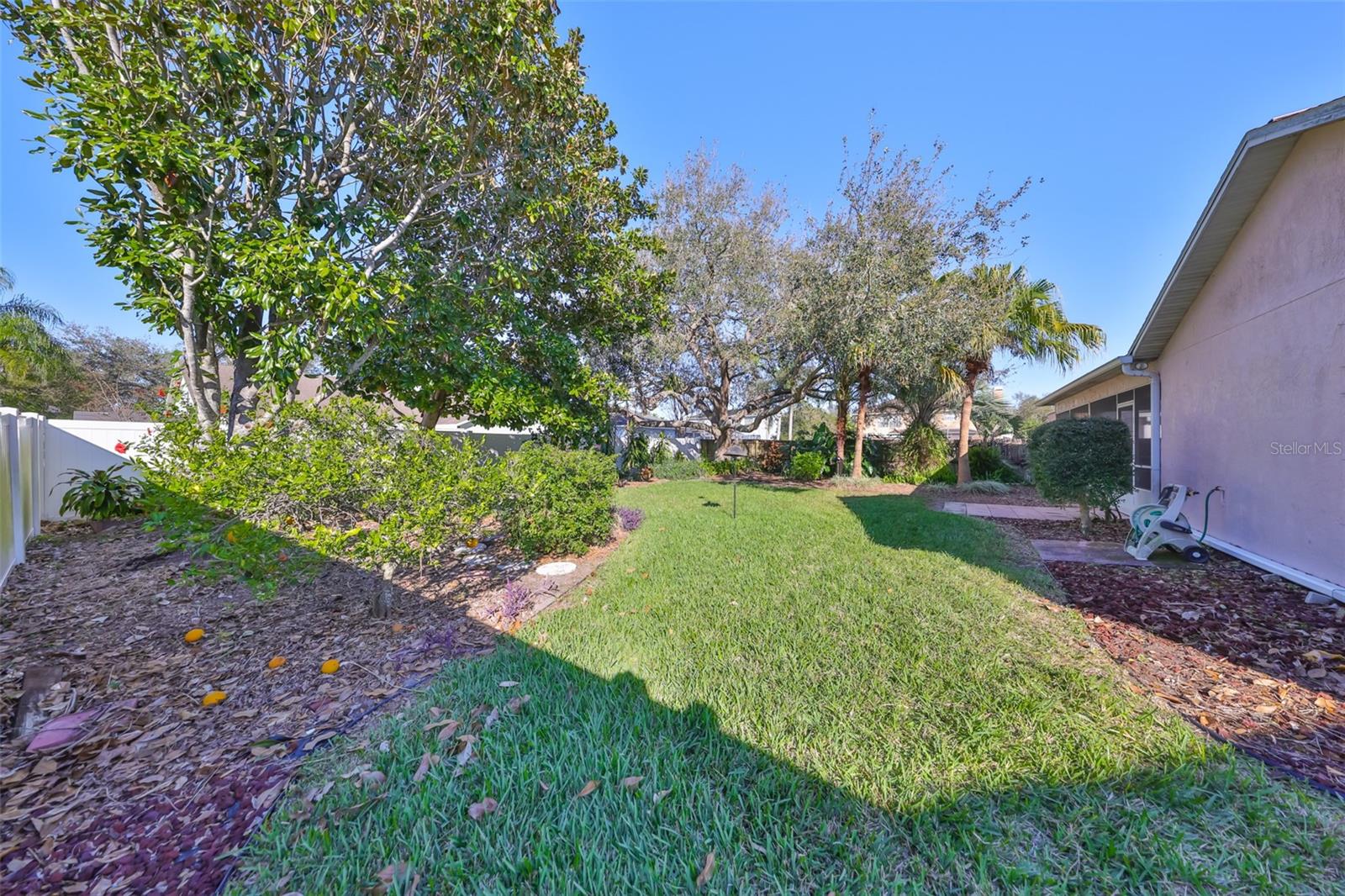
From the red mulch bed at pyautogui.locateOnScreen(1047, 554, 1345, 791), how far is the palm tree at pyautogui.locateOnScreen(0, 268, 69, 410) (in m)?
24.3

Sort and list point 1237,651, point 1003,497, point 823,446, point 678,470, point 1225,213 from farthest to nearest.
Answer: point 823,446 → point 678,470 → point 1003,497 → point 1225,213 → point 1237,651

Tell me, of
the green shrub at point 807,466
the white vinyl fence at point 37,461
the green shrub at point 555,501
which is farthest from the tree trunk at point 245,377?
the green shrub at point 807,466

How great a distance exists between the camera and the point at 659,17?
737cm

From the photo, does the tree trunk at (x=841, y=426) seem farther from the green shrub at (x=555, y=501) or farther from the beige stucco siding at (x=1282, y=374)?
the green shrub at (x=555, y=501)

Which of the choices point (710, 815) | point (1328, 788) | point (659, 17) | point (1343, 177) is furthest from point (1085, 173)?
point (710, 815)

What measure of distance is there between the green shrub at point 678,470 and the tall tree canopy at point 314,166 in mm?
9800

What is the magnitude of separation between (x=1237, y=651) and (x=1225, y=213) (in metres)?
4.94

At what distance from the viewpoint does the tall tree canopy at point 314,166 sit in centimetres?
399

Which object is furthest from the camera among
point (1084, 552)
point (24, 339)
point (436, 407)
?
point (24, 339)

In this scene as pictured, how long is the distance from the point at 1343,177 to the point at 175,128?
9.83 meters

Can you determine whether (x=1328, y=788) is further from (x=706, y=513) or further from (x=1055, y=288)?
(x=1055, y=288)

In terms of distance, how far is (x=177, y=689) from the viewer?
2.93 metres

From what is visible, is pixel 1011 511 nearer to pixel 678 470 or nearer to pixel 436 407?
pixel 678 470

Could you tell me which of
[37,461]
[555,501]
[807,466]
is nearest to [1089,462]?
[555,501]
